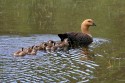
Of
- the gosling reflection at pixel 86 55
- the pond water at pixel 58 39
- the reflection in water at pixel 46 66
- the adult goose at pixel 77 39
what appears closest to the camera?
the reflection in water at pixel 46 66

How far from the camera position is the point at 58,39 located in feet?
57.9

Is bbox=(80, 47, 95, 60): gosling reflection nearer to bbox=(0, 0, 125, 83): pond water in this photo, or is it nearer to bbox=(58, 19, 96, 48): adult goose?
bbox=(0, 0, 125, 83): pond water

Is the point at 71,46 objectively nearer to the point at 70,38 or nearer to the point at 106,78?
the point at 70,38

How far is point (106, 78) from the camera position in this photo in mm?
10984

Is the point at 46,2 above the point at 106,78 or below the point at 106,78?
above

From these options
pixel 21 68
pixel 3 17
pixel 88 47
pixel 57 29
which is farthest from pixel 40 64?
pixel 3 17

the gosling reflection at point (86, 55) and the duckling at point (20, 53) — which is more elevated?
the duckling at point (20, 53)

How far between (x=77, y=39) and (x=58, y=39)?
1043mm

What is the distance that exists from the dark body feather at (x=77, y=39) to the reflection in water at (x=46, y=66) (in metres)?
1.37

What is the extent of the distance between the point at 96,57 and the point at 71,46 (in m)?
2.85

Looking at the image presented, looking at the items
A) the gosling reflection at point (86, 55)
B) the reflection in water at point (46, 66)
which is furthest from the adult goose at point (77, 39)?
the reflection in water at point (46, 66)

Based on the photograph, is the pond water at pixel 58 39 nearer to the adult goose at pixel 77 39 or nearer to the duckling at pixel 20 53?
the duckling at pixel 20 53

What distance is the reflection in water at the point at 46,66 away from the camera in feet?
35.4

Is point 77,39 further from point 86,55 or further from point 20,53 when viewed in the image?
point 20,53
